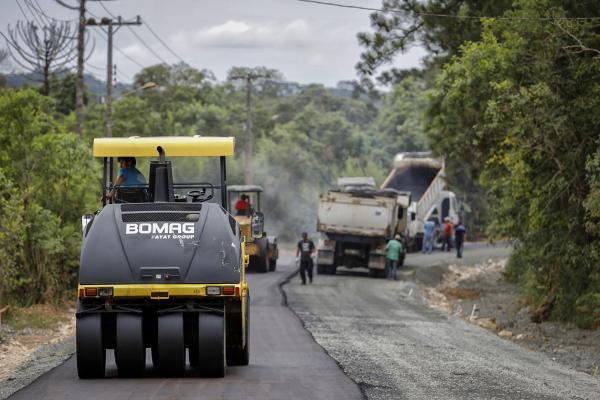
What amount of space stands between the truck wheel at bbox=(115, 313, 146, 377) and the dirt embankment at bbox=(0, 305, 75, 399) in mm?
1241

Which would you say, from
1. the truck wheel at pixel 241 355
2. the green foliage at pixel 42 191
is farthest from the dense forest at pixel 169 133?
the truck wheel at pixel 241 355

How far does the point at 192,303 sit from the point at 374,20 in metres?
22.3

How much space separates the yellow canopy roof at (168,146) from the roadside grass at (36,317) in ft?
27.8

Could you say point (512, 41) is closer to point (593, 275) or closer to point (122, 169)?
point (593, 275)

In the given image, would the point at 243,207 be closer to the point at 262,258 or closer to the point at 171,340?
the point at 262,258

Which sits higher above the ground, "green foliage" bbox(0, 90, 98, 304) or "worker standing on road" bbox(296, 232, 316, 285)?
"green foliage" bbox(0, 90, 98, 304)

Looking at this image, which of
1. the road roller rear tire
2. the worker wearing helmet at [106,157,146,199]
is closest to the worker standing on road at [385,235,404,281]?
the worker wearing helmet at [106,157,146,199]

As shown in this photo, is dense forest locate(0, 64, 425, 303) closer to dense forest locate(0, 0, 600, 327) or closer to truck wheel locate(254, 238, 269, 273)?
dense forest locate(0, 0, 600, 327)

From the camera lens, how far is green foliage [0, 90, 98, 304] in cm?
2402

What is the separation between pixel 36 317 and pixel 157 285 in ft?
36.2

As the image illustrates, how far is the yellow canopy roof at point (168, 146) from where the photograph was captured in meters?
13.4

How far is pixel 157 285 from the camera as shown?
472 inches

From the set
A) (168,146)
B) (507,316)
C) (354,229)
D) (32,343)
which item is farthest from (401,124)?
(168,146)

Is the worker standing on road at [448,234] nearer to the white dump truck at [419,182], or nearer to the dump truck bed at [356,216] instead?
the white dump truck at [419,182]
